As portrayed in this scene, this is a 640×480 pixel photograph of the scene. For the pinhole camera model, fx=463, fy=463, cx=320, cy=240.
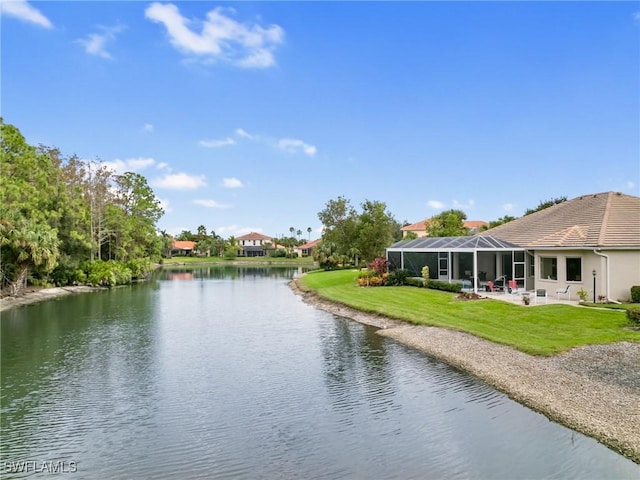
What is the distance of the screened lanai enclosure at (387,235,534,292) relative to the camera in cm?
2763

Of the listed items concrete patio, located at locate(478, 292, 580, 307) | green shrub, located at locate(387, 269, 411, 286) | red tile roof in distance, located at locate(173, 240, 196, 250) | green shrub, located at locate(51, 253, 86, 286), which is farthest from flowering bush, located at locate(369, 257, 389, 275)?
red tile roof in distance, located at locate(173, 240, 196, 250)

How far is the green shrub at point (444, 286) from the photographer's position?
28.5 metres

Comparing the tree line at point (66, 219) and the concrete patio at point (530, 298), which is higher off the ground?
the tree line at point (66, 219)

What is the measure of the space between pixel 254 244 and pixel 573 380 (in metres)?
128

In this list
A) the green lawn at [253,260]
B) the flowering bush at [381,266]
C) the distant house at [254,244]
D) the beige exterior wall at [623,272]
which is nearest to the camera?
the beige exterior wall at [623,272]

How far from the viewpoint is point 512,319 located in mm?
20203

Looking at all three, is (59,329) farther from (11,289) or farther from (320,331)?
(11,289)

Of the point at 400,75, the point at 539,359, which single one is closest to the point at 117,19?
the point at 400,75

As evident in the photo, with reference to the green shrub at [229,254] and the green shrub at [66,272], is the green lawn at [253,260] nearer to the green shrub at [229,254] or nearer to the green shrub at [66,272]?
the green shrub at [229,254]

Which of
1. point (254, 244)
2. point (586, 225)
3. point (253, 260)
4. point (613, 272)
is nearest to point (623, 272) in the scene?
point (613, 272)

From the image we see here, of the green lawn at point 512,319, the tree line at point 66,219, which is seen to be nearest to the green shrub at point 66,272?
the tree line at point 66,219

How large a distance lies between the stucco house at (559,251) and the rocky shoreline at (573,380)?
8164 mm

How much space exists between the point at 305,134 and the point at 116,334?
29236 millimetres

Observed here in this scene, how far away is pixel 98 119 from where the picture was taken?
37.4 metres
